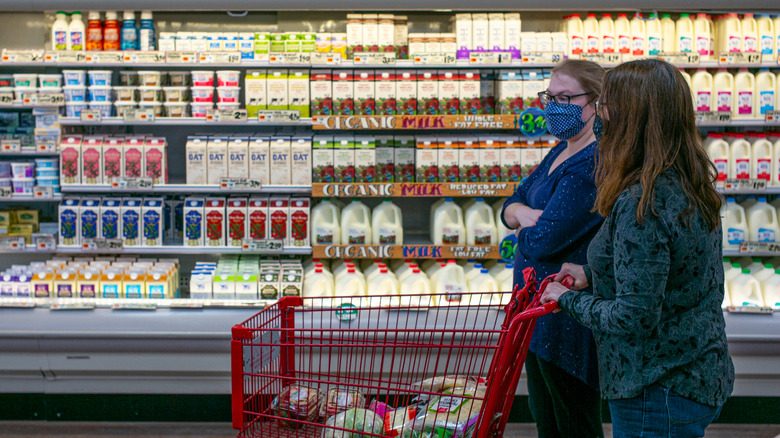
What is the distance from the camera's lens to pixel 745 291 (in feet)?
12.6

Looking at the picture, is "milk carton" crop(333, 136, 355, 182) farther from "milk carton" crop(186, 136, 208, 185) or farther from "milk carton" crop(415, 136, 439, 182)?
"milk carton" crop(186, 136, 208, 185)

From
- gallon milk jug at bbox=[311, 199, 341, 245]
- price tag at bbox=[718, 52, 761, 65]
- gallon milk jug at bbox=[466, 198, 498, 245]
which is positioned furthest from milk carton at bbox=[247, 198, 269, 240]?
price tag at bbox=[718, 52, 761, 65]

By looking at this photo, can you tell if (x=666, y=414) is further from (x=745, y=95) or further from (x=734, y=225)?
(x=745, y=95)

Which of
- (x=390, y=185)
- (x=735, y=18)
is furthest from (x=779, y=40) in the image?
(x=390, y=185)

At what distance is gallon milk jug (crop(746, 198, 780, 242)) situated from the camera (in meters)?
3.98

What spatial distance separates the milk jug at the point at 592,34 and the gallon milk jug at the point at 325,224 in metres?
1.67

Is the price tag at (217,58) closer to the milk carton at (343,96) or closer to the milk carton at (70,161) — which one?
the milk carton at (343,96)

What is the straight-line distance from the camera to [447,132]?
14.0 feet

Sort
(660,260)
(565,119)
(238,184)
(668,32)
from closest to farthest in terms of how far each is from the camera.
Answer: (660,260) → (565,119) → (238,184) → (668,32)

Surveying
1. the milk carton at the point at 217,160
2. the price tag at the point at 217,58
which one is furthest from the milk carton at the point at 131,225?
the price tag at the point at 217,58

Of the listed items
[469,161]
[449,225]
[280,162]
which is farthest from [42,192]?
[469,161]

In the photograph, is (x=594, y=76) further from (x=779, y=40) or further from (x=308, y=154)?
(x=779, y=40)

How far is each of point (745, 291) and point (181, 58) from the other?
328 cm

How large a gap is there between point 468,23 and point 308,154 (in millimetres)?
1123
